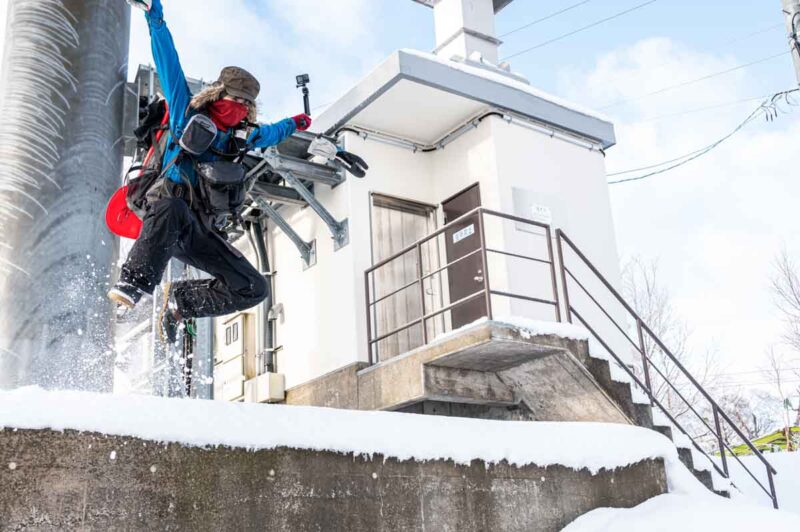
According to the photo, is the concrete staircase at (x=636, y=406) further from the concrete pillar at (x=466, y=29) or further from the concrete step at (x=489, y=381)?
the concrete pillar at (x=466, y=29)

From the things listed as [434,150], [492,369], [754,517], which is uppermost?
[434,150]

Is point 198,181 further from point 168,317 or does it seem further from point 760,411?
point 760,411

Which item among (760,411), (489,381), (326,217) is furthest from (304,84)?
(760,411)

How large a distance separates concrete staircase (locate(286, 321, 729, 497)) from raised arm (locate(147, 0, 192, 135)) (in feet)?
11.4

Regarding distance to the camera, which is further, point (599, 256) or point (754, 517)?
point (599, 256)

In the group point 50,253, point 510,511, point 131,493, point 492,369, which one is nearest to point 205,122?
point 50,253

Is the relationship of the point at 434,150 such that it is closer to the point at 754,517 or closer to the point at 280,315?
the point at 280,315

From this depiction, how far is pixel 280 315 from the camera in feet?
34.1

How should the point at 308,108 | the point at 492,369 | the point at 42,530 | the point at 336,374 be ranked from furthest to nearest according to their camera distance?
the point at 308,108 → the point at 336,374 → the point at 492,369 → the point at 42,530

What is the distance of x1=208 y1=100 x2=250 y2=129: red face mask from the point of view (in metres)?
4.56

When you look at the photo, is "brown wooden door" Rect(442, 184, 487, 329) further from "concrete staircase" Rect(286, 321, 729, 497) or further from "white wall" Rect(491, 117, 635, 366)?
"concrete staircase" Rect(286, 321, 729, 497)

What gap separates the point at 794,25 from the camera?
883 cm

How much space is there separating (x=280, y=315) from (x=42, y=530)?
726cm

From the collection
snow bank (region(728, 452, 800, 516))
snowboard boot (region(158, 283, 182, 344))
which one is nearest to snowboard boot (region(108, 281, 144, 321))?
snowboard boot (region(158, 283, 182, 344))
